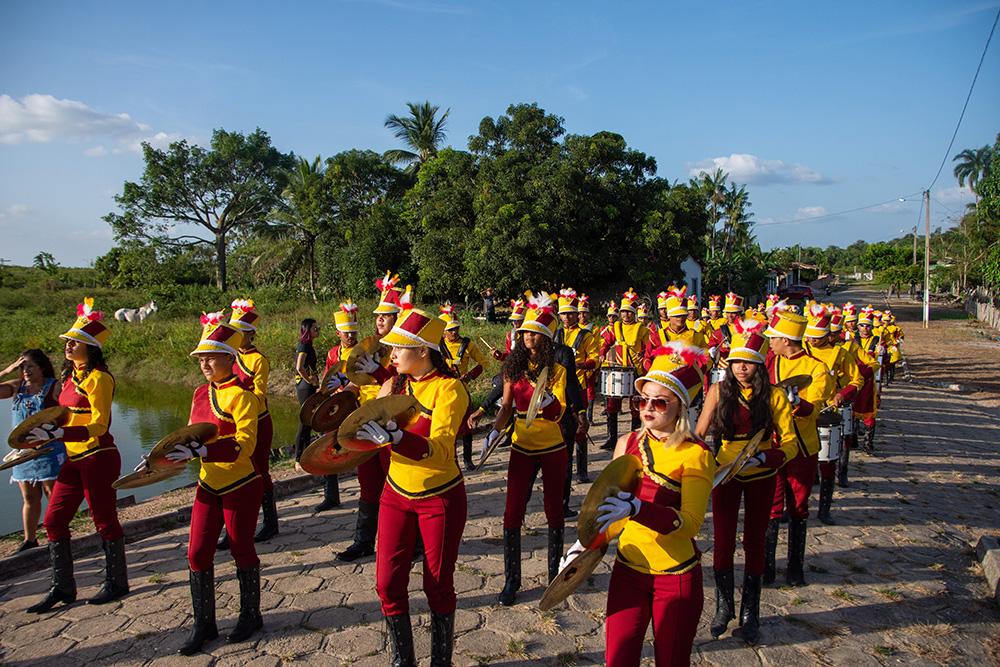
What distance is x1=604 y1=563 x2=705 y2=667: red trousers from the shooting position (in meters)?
2.95

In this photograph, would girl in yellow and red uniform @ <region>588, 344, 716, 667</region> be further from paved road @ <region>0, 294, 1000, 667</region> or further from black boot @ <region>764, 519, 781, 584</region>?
black boot @ <region>764, 519, 781, 584</region>

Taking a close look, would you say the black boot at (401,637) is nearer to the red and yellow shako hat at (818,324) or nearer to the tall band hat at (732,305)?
the red and yellow shako hat at (818,324)

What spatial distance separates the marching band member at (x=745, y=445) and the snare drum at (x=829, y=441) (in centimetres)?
157

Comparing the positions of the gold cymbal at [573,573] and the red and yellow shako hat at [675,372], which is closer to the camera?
the gold cymbal at [573,573]

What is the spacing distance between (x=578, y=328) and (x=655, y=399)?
606cm

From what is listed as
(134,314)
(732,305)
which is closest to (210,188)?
(134,314)

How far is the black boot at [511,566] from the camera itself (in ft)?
16.4

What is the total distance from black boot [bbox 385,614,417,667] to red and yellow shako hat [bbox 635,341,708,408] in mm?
2032

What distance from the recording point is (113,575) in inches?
200

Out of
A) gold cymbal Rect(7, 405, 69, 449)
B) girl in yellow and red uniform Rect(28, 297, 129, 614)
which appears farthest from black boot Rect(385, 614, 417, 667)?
gold cymbal Rect(7, 405, 69, 449)

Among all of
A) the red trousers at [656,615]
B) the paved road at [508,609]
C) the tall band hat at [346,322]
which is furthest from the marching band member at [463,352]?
the red trousers at [656,615]

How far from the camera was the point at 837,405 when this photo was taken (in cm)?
660

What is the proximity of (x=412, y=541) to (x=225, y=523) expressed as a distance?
147cm

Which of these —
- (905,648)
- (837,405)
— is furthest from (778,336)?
(905,648)
